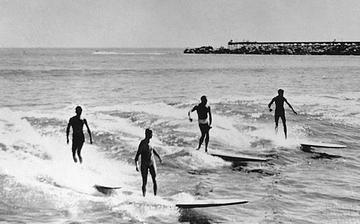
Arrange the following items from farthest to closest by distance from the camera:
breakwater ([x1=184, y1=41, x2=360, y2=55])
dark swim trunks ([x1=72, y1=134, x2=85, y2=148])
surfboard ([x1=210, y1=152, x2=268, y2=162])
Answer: breakwater ([x1=184, y1=41, x2=360, y2=55]), surfboard ([x1=210, y1=152, x2=268, y2=162]), dark swim trunks ([x1=72, y1=134, x2=85, y2=148])

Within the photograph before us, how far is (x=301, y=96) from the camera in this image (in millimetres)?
36531

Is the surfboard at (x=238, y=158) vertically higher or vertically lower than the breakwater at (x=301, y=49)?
lower

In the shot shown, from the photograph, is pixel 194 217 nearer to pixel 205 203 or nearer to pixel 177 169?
pixel 205 203

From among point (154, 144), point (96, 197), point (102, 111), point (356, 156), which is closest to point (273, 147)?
point (356, 156)

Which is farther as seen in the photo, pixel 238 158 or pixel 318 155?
pixel 318 155

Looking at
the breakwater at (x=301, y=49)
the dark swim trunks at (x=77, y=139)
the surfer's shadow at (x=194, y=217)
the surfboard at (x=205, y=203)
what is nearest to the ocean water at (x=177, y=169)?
the surfer's shadow at (x=194, y=217)

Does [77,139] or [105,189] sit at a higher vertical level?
[77,139]

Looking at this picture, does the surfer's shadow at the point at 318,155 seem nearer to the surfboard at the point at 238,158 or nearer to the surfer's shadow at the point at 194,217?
the surfboard at the point at 238,158

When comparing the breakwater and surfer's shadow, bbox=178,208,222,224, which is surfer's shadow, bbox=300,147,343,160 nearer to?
surfer's shadow, bbox=178,208,222,224

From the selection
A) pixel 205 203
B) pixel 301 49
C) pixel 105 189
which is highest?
pixel 301 49

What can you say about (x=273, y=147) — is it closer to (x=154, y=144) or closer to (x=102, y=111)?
(x=154, y=144)

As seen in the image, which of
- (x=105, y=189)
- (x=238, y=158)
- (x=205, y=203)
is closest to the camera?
(x=205, y=203)

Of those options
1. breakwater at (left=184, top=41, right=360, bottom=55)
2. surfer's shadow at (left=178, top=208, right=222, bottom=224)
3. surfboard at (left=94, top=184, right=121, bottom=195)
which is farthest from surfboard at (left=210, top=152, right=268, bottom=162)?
breakwater at (left=184, top=41, right=360, bottom=55)

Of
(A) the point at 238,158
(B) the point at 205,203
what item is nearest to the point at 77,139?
(B) the point at 205,203
